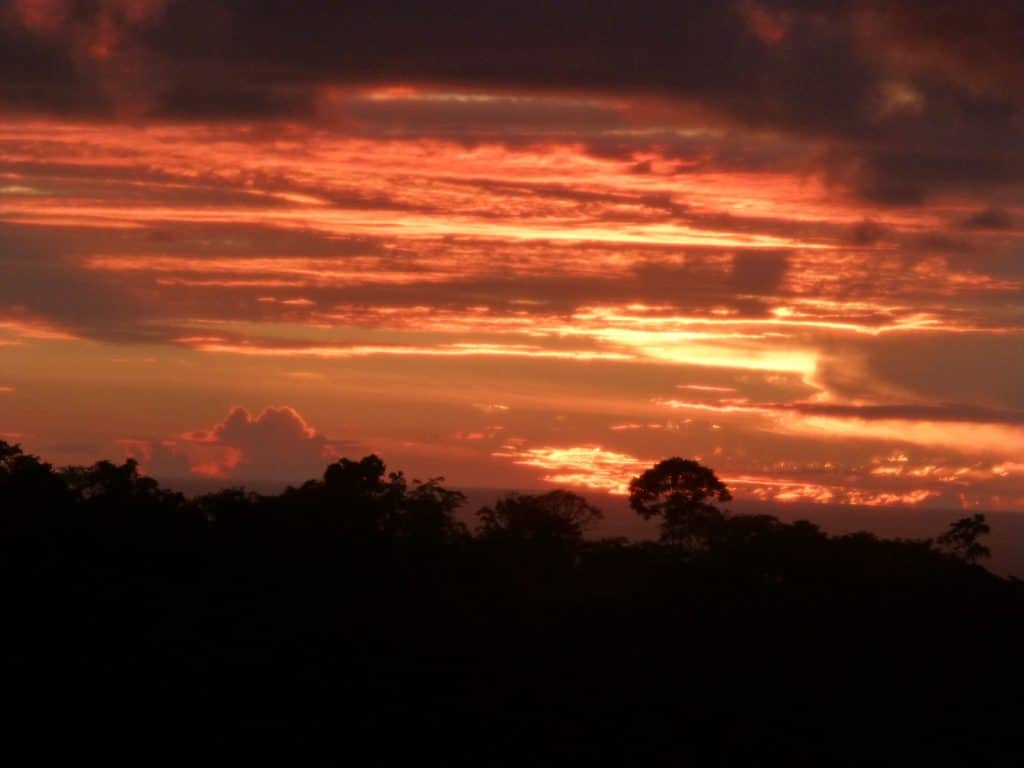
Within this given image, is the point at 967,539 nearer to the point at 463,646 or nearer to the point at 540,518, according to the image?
the point at 540,518

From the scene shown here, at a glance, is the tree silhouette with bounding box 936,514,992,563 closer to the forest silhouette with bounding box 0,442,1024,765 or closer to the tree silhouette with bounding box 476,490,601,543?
the forest silhouette with bounding box 0,442,1024,765

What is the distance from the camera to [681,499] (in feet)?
346

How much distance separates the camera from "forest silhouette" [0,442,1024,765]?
57531 millimetres

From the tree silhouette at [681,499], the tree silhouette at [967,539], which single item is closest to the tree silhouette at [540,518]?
the tree silhouette at [681,499]

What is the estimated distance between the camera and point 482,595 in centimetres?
7319

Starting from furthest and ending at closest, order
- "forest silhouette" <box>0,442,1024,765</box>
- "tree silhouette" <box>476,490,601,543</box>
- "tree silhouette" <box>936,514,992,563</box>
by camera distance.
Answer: "tree silhouette" <box>476,490,601,543</box>
"tree silhouette" <box>936,514,992,563</box>
"forest silhouette" <box>0,442,1024,765</box>

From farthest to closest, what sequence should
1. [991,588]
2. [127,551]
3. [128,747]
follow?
1. [991,588]
2. [127,551]
3. [128,747]

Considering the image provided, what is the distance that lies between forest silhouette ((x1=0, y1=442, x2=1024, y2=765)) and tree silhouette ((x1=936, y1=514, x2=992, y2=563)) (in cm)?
985

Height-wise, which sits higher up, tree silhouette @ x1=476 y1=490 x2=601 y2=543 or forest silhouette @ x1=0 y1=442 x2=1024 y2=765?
tree silhouette @ x1=476 y1=490 x2=601 y2=543

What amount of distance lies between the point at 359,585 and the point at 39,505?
19850mm

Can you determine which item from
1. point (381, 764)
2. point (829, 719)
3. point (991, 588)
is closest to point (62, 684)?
point (381, 764)

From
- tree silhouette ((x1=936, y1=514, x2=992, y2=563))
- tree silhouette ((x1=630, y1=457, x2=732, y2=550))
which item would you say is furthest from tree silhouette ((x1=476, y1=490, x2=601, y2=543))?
tree silhouette ((x1=936, y1=514, x2=992, y2=563))

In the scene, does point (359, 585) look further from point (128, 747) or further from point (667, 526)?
point (667, 526)

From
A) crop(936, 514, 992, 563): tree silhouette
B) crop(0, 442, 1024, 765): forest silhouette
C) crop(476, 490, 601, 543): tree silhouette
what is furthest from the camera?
crop(476, 490, 601, 543): tree silhouette
